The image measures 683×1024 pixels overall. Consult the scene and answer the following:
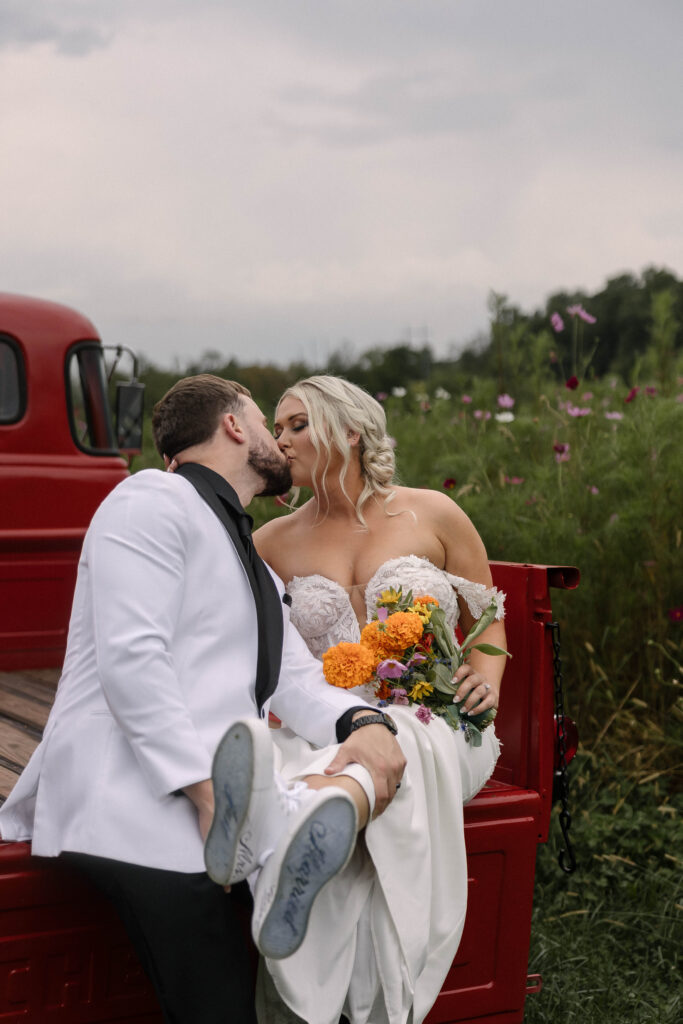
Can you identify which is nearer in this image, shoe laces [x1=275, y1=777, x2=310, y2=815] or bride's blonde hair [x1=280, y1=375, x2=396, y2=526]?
shoe laces [x1=275, y1=777, x2=310, y2=815]

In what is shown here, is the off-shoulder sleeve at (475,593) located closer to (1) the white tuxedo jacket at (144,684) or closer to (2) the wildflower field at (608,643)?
(1) the white tuxedo jacket at (144,684)

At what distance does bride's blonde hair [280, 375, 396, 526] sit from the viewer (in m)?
3.38

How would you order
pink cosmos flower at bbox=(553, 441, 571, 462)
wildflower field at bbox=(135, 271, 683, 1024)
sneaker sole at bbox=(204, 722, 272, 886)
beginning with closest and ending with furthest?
sneaker sole at bbox=(204, 722, 272, 886) < wildflower field at bbox=(135, 271, 683, 1024) < pink cosmos flower at bbox=(553, 441, 571, 462)

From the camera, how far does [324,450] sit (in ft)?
11.0

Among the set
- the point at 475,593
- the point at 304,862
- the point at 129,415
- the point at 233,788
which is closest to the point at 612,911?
the point at 475,593

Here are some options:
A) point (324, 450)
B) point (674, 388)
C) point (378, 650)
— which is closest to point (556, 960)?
point (378, 650)

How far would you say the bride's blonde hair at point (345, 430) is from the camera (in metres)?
3.38

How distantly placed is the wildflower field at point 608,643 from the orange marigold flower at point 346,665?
5.63 feet

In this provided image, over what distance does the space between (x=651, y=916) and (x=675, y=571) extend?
1652 millimetres

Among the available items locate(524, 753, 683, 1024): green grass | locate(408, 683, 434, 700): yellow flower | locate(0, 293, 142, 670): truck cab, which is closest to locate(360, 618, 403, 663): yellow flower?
locate(408, 683, 434, 700): yellow flower

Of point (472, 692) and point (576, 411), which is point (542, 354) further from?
point (472, 692)

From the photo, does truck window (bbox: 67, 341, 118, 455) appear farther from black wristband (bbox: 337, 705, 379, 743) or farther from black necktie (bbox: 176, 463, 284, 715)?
black wristband (bbox: 337, 705, 379, 743)

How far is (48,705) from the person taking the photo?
12.8ft

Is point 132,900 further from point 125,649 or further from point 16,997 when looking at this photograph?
point 125,649
